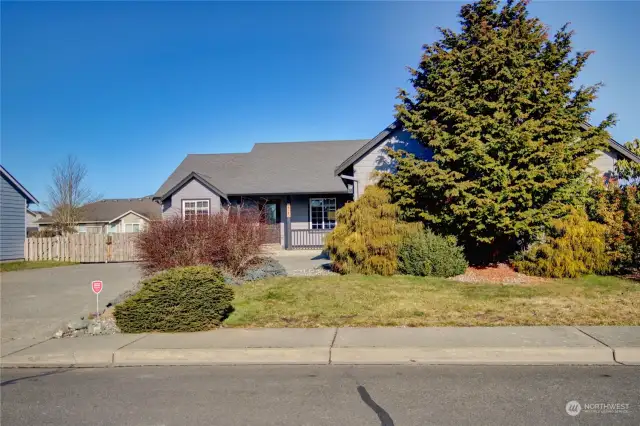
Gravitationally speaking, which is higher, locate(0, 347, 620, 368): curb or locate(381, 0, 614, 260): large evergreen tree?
locate(381, 0, 614, 260): large evergreen tree

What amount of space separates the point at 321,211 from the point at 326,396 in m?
19.5

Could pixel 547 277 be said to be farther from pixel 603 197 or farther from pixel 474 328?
pixel 474 328

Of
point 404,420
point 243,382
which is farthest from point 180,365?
point 404,420

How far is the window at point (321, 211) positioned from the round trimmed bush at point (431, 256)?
11.7 meters

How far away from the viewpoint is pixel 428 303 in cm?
912

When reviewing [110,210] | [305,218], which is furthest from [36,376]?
[110,210]

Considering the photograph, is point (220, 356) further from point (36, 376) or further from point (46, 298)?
point (46, 298)

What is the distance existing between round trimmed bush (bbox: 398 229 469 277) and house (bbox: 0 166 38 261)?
75.3 ft

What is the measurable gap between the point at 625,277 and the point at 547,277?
182cm

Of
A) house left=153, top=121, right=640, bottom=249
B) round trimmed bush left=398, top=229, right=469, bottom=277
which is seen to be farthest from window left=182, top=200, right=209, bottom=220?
round trimmed bush left=398, top=229, right=469, bottom=277

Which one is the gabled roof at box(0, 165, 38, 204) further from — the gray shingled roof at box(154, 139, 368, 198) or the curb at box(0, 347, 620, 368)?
the curb at box(0, 347, 620, 368)

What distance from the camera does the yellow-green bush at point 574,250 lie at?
465 inches

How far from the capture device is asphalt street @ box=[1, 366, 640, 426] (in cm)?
432

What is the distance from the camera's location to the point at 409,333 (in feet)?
23.2
